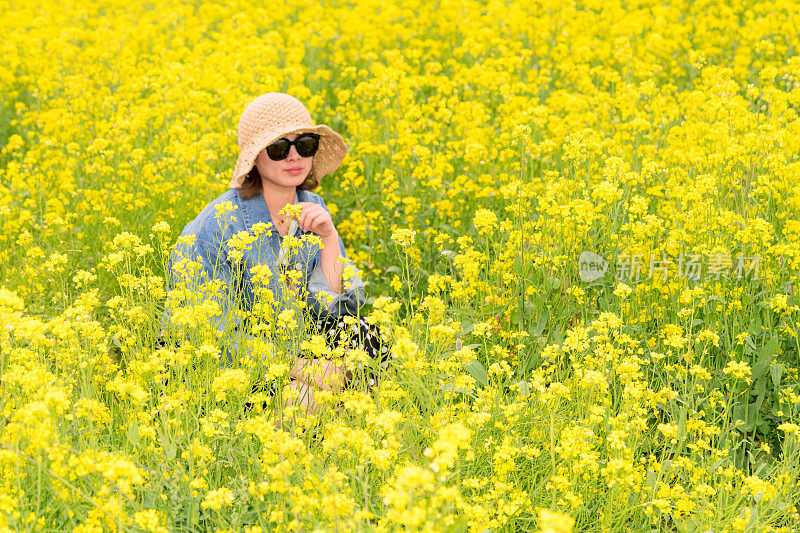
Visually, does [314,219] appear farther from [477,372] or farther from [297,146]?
[477,372]

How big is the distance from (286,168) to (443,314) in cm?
110

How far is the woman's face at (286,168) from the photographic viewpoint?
165 inches

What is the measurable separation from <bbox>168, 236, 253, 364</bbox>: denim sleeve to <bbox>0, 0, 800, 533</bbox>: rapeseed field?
0.17 feet

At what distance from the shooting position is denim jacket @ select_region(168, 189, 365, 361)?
3.61 m

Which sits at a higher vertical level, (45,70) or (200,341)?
(45,70)

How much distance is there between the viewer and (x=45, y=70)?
26.3ft

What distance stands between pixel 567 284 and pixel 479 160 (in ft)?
5.36

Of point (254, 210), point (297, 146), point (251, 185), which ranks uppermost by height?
point (297, 146)

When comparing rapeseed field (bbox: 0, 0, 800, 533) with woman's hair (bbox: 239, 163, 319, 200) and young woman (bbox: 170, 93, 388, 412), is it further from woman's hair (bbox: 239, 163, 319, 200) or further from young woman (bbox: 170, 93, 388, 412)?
woman's hair (bbox: 239, 163, 319, 200)

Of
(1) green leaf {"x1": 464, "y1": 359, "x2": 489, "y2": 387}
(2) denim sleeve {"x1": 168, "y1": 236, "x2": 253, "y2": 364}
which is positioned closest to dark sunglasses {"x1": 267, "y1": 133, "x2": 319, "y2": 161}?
(2) denim sleeve {"x1": 168, "y1": 236, "x2": 253, "y2": 364}

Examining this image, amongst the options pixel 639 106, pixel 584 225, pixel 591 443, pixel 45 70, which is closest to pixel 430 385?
pixel 591 443

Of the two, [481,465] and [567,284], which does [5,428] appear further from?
[567,284]
